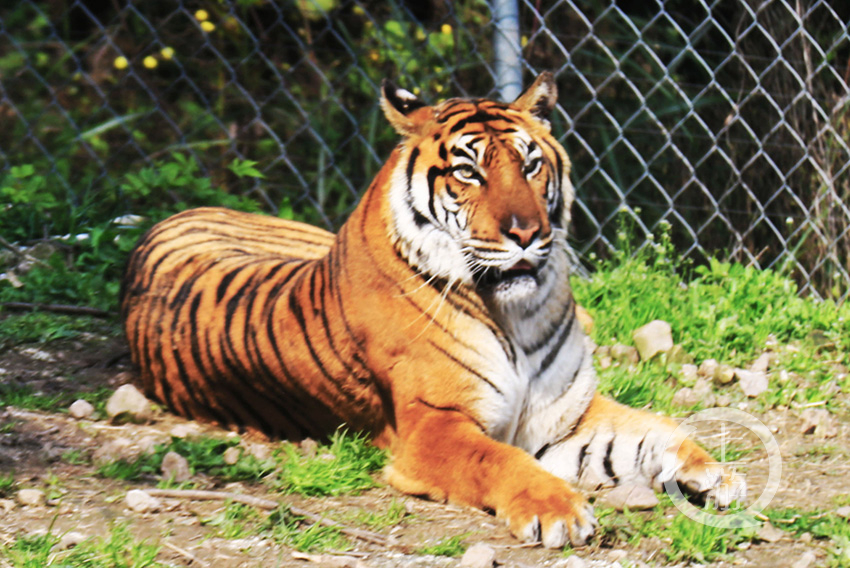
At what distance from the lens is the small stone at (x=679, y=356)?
3.68 metres

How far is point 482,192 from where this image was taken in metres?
2.73

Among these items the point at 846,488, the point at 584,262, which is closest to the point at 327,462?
the point at 846,488

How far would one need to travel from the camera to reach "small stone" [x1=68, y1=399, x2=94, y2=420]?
3.07 meters

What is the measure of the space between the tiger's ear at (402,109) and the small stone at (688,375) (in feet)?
4.49

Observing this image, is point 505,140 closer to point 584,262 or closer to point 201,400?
point 201,400

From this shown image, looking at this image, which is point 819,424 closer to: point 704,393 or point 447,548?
point 704,393

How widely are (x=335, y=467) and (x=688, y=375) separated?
143 centimetres

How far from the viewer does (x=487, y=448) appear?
2.57 metres

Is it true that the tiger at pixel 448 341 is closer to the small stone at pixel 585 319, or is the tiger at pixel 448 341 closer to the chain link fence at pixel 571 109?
the small stone at pixel 585 319

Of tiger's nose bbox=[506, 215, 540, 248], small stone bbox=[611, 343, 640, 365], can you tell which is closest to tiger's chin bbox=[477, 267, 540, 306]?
tiger's nose bbox=[506, 215, 540, 248]

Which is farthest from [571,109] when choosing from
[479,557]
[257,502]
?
[479,557]

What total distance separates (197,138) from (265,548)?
163 inches

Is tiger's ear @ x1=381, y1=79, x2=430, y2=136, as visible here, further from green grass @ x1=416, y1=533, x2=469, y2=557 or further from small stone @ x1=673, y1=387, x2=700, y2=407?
small stone @ x1=673, y1=387, x2=700, y2=407

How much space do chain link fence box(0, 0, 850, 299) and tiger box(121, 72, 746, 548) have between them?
4.53 feet
